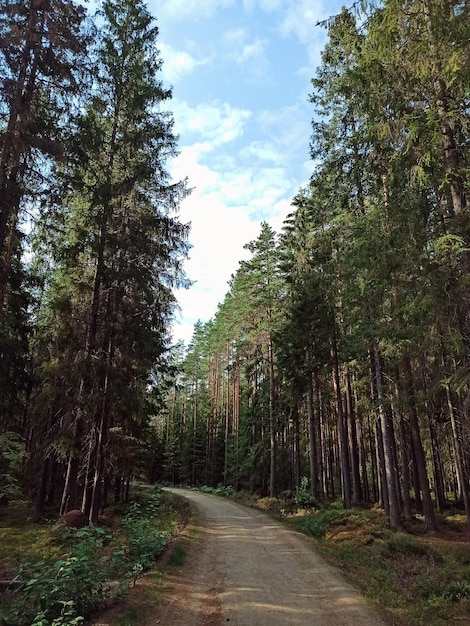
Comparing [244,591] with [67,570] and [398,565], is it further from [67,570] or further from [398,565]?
[398,565]

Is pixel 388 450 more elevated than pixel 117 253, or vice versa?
pixel 117 253

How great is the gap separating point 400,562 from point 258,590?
186 inches

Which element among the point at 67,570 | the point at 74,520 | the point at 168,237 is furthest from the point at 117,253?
the point at 67,570

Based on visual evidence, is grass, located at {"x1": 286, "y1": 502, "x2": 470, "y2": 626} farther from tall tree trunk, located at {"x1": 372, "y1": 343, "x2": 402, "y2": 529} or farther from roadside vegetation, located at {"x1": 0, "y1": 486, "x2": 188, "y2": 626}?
roadside vegetation, located at {"x1": 0, "y1": 486, "x2": 188, "y2": 626}

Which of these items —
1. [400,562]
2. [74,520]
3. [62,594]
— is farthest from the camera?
[74,520]

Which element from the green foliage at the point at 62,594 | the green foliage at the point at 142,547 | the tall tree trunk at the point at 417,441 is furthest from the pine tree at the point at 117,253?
the tall tree trunk at the point at 417,441

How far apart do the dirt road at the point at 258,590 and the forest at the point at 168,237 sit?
4281mm

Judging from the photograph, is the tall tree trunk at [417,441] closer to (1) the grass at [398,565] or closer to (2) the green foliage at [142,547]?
(1) the grass at [398,565]

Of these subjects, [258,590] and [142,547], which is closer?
[258,590]

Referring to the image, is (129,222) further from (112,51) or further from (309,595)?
(309,595)

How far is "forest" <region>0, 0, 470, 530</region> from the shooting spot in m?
9.16

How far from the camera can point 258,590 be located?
7961 millimetres

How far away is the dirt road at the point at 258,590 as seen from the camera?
6.57 metres

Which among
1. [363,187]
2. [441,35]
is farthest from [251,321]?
[441,35]
